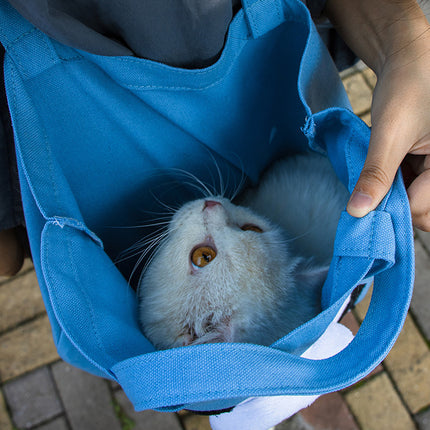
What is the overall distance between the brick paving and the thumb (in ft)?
3.46

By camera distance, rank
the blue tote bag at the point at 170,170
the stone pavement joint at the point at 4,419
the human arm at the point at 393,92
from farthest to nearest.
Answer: the stone pavement joint at the point at 4,419, the human arm at the point at 393,92, the blue tote bag at the point at 170,170

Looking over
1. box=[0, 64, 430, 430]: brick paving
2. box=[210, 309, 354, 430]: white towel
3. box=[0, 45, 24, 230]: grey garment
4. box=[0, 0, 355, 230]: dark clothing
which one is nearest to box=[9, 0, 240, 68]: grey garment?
box=[0, 0, 355, 230]: dark clothing

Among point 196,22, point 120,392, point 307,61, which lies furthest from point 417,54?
point 120,392

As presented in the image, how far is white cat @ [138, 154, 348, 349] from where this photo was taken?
817mm

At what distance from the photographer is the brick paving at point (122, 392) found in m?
1.46

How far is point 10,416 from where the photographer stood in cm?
155

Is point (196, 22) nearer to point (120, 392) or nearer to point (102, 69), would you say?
point (102, 69)

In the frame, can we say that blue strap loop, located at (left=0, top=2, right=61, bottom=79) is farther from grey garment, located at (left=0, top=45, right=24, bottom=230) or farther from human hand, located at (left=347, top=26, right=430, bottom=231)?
human hand, located at (left=347, top=26, right=430, bottom=231)

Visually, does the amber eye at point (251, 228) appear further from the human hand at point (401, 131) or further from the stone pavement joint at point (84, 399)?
the stone pavement joint at point (84, 399)

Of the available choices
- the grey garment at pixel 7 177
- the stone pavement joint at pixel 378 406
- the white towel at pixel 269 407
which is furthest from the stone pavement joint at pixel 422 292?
the grey garment at pixel 7 177

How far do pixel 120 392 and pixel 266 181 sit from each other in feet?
3.40

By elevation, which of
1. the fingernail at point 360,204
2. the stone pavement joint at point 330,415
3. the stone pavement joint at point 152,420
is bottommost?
the stone pavement joint at point 330,415

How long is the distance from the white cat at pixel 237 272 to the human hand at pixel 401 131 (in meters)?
0.23

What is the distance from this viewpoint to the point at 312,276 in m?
0.89
